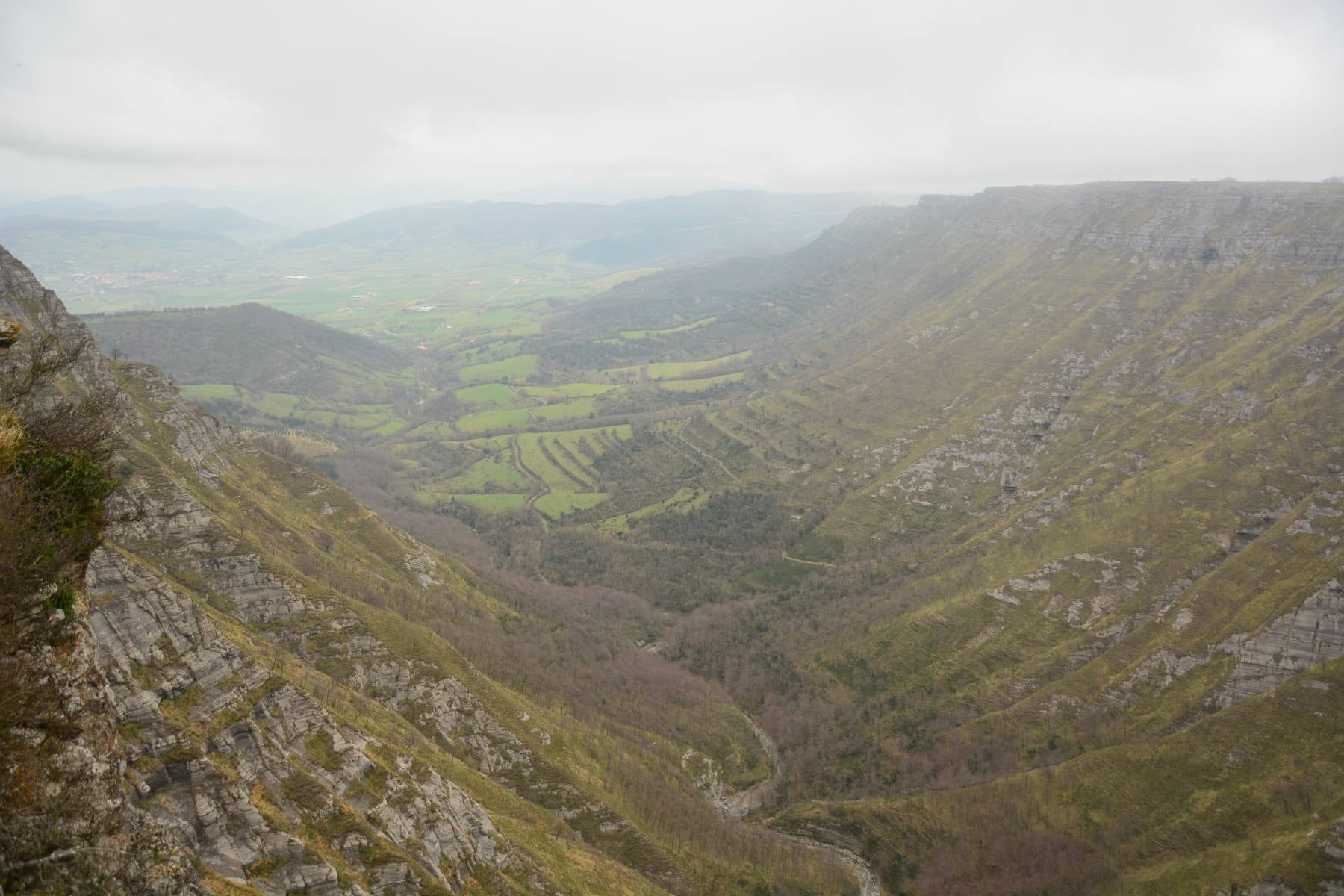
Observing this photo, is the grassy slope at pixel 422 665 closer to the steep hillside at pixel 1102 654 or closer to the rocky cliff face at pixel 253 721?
the rocky cliff face at pixel 253 721

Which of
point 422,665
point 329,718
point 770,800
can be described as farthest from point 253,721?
point 770,800

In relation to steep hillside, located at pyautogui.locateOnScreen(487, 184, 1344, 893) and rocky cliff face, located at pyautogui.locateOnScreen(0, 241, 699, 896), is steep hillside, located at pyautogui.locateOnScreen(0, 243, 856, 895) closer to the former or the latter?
rocky cliff face, located at pyautogui.locateOnScreen(0, 241, 699, 896)

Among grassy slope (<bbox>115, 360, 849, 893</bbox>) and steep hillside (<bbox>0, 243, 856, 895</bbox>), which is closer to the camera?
steep hillside (<bbox>0, 243, 856, 895</bbox>)

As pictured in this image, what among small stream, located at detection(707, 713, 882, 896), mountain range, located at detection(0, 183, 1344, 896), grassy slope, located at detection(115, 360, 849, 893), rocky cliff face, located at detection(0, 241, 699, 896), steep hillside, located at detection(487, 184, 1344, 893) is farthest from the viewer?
small stream, located at detection(707, 713, 882, 896)

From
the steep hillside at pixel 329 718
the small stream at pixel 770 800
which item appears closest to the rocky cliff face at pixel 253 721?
the steep hillside at pixel 329 718

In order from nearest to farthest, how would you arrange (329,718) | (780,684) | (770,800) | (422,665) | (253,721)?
(253,721) → (329,718) → (422,665) → (770,800) → (780,684)

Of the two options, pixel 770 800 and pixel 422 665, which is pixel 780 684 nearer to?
pixel 770 800

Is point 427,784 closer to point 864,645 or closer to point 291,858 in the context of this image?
point 291,858

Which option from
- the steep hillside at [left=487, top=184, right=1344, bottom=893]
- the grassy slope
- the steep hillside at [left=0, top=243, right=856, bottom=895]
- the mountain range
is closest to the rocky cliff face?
the steep hillside at [left=0, top=243, right=856, bottom=895]

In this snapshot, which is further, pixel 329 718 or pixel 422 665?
pixel 422 665
